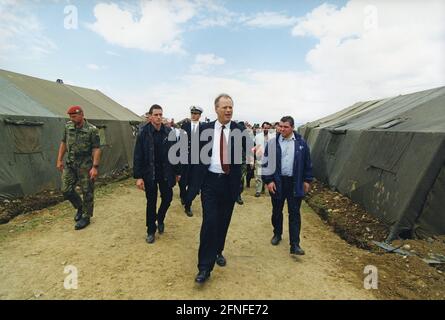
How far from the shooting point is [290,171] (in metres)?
5.22

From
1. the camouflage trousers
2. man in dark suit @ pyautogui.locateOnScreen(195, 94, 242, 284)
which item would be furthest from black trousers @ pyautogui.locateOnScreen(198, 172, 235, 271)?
the camouflage trousers

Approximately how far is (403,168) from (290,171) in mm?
2332

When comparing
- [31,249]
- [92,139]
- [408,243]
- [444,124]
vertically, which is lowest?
[31,249]

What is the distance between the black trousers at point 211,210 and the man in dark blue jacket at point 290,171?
1.31 metres

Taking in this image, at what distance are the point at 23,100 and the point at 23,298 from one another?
288 inches

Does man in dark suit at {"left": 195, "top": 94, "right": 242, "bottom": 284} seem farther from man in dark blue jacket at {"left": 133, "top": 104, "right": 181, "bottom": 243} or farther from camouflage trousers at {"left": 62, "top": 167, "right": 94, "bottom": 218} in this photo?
camouflage trousers at {"left": 62, "top": 167, "right": 94, "bottom": 218}

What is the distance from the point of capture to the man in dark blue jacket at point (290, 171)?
5.13 meters

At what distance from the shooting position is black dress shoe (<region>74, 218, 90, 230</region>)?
20.1ft

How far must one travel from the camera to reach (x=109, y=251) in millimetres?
5141

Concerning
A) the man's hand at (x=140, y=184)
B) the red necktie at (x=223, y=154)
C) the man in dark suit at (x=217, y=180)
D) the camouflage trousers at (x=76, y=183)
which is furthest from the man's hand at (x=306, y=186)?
the camouflage trousers at (x=76, y=183)

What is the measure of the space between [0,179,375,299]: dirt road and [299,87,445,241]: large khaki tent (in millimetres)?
1119
